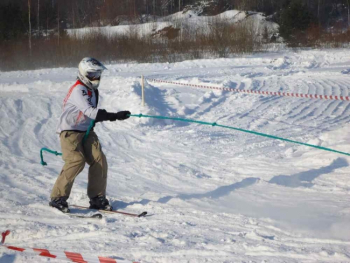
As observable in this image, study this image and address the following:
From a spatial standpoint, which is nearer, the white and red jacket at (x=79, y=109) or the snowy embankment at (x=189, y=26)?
the white and red jacket at (x=79, y=109)

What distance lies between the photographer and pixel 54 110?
14.2m

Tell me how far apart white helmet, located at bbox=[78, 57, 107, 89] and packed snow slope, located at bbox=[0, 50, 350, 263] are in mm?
1694

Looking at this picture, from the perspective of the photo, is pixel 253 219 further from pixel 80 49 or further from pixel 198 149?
pixel 80 49

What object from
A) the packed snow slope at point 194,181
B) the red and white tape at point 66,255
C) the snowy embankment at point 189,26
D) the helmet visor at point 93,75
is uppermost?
the snowy embankment at point 189,26

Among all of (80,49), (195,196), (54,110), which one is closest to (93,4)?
(80,49)

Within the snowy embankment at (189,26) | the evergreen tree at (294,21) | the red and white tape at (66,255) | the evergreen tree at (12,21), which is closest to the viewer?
the red and white tape at (66,255)

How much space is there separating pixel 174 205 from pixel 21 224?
1965 mm

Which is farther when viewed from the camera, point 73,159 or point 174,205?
point 174,205

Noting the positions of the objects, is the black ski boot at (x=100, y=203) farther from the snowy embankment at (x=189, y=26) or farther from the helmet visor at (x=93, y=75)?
the snowy embankment at (x=189, y=26)

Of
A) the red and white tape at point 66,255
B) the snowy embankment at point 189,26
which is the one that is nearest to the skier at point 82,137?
the red and white tape at point 66,255

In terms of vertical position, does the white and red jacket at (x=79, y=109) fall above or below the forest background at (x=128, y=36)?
below

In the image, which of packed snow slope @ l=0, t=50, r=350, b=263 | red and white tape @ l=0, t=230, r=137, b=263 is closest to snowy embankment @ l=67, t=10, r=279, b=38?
packed snow slope @ l=0, t=50, r=350, b=263

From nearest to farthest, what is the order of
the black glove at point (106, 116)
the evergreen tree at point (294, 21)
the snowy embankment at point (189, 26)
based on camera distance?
the black glove at point (106, 116), the snowy embankment at point (189, 26), the evergreen tree at point (294, 21)

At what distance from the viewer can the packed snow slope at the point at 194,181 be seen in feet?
16.7
